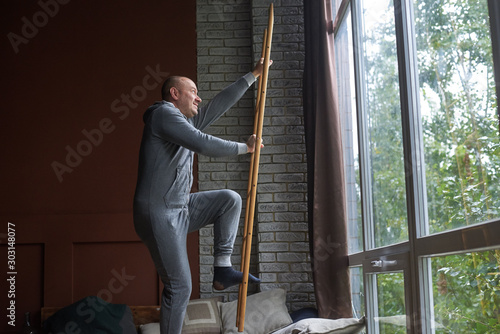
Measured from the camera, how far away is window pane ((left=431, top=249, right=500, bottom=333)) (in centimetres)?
203

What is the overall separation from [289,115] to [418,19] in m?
2.48

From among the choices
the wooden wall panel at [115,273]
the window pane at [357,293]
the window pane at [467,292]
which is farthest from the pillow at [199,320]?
the window pane at [467,292]

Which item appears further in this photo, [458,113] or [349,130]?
[349,130]

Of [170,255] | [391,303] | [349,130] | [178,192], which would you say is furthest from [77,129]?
[391,303]

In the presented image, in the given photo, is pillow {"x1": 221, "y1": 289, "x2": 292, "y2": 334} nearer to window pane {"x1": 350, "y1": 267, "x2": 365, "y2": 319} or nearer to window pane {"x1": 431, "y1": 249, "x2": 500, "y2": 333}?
window pane {"x1": 350, "y1": 267, "x2": 365, "y2": 319}

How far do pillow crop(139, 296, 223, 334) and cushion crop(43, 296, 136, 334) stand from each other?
17cm

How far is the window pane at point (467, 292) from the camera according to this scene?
79.7 inches

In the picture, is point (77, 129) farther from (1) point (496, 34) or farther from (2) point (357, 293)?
(1) point (496, 34)

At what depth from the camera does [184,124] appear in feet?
9.87

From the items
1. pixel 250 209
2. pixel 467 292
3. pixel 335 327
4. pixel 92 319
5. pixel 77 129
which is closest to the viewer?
pixel 467 292

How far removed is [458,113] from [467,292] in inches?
25.2

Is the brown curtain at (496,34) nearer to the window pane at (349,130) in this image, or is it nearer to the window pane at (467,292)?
the window pane at (467,292)

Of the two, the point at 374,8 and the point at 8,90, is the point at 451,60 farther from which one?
the point at 8,90

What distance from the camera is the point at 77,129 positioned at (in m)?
5.52
